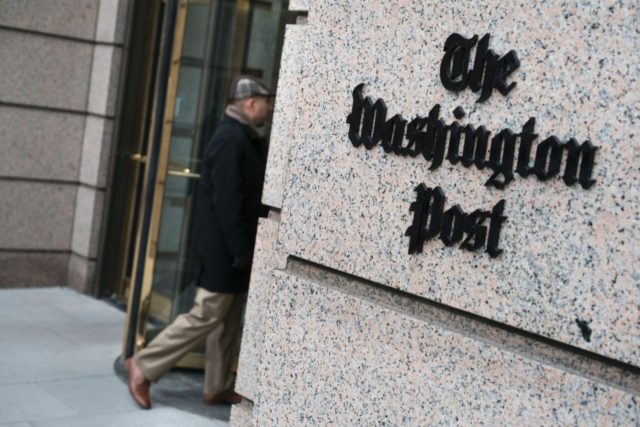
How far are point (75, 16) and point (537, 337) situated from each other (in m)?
7.15

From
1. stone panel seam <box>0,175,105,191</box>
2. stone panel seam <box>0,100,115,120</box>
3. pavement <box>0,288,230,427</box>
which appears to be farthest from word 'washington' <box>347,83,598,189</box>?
stone panel seam <box>0,175,105,191</box>

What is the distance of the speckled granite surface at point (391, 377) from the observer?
2.87 meters

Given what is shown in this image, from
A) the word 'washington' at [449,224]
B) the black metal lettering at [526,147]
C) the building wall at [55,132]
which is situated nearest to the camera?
the black metal lettering at [526,147]

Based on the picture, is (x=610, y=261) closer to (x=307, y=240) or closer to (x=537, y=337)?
(x=537, y=337)

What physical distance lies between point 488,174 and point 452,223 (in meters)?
0.22

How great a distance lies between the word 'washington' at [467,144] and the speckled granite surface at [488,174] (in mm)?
30

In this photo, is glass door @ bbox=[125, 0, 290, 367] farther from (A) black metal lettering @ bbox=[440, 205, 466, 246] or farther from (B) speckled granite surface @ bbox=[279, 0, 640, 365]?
(A) black metal lettering @ bbox=[440, 205, 466, 246]

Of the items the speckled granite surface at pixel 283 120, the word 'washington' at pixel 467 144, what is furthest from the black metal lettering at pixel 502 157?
the speckled granite surface at pixel 283 120

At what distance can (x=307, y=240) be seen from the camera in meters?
3.79

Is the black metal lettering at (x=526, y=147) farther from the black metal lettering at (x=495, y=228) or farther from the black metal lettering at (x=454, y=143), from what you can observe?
the black metal lettering at (x=454, y=143)

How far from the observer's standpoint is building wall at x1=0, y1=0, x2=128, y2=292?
8.91 meters

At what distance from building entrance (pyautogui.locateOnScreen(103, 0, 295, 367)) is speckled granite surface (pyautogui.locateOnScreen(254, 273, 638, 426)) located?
3.01 metres

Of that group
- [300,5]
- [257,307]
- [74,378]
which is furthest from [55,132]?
[300,5]

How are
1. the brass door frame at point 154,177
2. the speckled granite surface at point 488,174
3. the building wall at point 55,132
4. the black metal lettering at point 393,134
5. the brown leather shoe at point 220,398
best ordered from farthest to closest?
1. the building wall at point 55,132
2. the brass door frame at point 154,177
3. the brown leather shoe at point 220,398
4. the black metal lettering at point 393,134
5. the speckled granite surface at point 488,174
